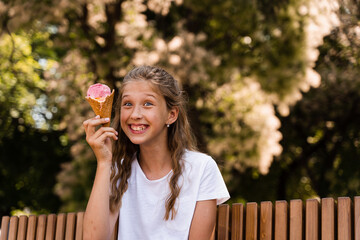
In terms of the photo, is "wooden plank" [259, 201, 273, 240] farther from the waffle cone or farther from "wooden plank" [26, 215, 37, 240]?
"wooden plank" [26, 215, 37, 240]

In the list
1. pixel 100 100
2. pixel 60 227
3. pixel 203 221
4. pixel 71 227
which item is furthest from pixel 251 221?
pixel 60 227

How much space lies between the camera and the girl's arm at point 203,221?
2.87 metres

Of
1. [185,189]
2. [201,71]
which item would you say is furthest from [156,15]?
[185,189]

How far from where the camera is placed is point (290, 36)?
8922mm

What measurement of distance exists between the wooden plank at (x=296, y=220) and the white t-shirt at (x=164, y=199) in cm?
40

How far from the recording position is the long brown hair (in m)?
3.00

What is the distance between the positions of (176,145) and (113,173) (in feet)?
1.48

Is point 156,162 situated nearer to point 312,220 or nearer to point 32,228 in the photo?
point 312,220

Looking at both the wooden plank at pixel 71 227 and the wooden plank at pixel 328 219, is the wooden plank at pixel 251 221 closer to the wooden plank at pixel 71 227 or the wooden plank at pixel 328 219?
the wooden plank at pixel 328 219

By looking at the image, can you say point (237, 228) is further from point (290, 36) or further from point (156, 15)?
point (156, 15)

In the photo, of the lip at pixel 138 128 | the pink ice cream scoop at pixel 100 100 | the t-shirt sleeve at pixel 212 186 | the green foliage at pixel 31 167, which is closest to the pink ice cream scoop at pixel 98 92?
the pink ice cream scoop at pixel 100 100

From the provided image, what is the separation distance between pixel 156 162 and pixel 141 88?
1.64ft

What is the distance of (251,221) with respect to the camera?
116 inches

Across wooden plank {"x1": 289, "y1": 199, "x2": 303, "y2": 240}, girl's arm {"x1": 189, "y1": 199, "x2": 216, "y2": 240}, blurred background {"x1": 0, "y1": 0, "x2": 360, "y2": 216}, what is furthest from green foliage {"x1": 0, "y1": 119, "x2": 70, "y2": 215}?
wooden plank {"x1": 289, "y1": 199, "x2": 303, "y2": 240}
